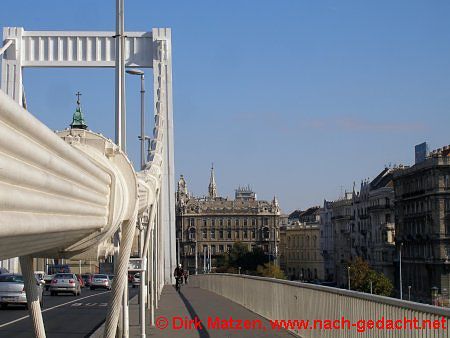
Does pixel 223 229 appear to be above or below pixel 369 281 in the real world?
above

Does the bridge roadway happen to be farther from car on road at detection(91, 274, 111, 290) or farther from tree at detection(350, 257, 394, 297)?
tree at detection(350, 257, 394, 297)

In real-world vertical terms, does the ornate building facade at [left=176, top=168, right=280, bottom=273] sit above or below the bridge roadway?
above

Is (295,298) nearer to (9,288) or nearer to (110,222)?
(110,222)

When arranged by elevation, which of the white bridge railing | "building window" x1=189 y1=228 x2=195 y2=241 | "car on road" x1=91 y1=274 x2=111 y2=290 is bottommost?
"car on road" x1=91 y1=274 x2=111 y2=290

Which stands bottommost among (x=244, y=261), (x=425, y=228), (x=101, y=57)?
(x=244, y=261)

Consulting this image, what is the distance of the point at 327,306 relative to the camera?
13.8 metres

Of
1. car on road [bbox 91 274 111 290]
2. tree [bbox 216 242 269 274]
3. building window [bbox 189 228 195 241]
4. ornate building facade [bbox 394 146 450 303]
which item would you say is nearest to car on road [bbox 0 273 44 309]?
car on road [bbox 91 274 111 290]

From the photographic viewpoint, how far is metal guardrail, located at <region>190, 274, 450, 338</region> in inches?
371

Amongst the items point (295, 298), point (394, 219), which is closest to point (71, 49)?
point (295, 298)

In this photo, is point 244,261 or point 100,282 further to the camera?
point 244,261

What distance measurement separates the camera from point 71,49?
4903cm

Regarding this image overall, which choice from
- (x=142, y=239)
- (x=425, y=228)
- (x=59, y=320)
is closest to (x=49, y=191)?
(x=142, y=239)

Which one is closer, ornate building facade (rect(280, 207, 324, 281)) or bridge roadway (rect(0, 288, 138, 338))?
bridge roadway (rect(0, 288, 138, 338))

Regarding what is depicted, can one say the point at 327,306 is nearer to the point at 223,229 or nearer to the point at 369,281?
the point at 369,281
